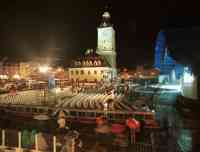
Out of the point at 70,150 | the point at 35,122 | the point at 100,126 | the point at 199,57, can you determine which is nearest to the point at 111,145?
the point at 70,150

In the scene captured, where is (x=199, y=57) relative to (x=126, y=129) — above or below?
above

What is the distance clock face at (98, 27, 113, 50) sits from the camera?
232 ft

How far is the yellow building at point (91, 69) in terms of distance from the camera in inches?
2544

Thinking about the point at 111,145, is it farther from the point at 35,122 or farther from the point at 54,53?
the point at 54,53

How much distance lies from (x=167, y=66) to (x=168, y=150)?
45098mm

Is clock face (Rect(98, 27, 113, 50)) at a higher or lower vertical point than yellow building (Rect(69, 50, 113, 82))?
higher

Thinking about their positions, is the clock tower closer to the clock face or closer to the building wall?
the clock face

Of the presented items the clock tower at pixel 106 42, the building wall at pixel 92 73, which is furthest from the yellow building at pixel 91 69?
the clock tower at pixel 106 42

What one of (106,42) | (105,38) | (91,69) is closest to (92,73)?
(91,69)

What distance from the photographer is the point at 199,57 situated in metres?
23.2

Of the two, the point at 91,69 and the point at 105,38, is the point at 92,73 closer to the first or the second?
the point at 91,69

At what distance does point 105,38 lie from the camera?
71.0 m

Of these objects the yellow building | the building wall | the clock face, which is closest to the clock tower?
the clock face

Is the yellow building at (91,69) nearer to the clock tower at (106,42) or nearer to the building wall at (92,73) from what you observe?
the building wall at (92,73)
